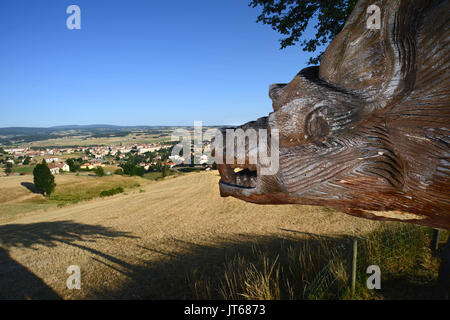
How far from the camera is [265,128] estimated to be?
1634mm

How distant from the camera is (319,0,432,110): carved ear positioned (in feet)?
4.03

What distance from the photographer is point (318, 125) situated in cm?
146

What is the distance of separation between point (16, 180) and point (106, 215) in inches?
1598

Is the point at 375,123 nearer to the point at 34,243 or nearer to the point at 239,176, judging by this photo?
the point at 239,176

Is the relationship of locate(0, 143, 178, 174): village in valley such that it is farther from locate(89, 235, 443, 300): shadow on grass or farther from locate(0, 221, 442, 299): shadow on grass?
locate(89, 235, 443, 300): shadow on grass

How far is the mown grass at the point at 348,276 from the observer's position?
12.3 ft

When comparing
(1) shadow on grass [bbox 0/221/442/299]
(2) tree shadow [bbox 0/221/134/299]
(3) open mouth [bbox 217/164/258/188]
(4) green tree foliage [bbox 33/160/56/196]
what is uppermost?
(3) open mouth [bbox 217/164/258/188]

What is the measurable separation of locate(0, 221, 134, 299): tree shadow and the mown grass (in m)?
3.41

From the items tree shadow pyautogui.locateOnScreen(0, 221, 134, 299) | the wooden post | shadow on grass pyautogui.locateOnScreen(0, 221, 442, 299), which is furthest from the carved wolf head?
tree shadow pyautogui.locateOnScreen(0, 221, 134, 299)

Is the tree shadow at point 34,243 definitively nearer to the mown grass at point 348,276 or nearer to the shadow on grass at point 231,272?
the shadow on grass at point 231,272

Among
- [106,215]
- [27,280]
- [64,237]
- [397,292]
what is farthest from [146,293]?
[106,215]

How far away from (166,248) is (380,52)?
26.1ft

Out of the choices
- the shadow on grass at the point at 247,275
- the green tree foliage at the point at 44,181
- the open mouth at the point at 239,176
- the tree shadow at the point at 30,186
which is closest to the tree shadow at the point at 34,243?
the shadow on grass at the point at 247,275

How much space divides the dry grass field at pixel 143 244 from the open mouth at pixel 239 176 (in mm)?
4126
